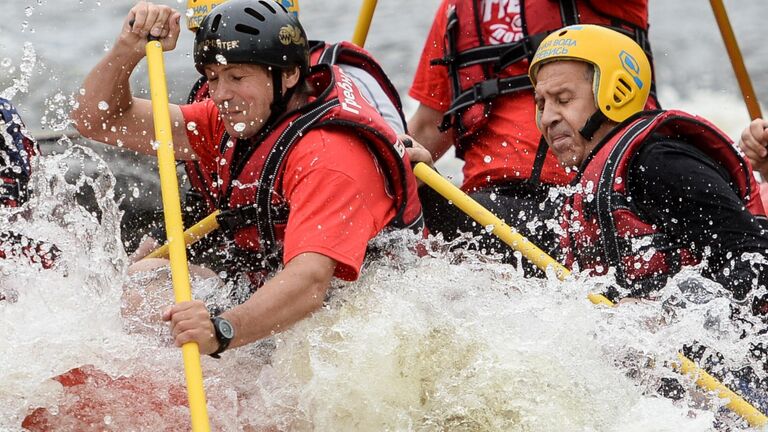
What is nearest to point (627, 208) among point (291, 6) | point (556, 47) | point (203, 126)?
point (556, 47)

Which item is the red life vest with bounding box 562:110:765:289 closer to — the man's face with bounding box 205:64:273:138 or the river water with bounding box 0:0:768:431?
the river water with bounding box 0:0:768:431

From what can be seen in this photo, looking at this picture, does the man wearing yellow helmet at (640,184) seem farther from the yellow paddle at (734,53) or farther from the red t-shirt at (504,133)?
the yellow paddle at (734,53)

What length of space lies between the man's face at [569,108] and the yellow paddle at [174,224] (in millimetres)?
1394

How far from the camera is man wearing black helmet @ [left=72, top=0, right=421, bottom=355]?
135 inches

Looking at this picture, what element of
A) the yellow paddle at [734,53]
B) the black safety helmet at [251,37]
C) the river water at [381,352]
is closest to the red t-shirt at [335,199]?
the river water at [381,352]

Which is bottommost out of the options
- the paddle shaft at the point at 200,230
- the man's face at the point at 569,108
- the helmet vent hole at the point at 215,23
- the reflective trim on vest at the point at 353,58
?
the man's face at the point at 569,108

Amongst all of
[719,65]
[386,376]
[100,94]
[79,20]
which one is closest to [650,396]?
[386,376]

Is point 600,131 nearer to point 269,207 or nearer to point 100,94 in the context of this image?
point 269,207

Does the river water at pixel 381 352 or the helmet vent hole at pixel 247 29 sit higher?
the helmet vent hole at pixel 247 29

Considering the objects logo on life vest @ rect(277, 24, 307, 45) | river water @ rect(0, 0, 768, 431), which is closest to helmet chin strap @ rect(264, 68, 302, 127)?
logo on life vest @ rect(277, 24, 307, 45)

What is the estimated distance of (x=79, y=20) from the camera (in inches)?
403

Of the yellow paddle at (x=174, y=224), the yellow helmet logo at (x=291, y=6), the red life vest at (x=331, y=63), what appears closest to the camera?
the yellow paddle at (x=174, y=224)

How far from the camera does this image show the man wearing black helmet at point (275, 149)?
3424 mm

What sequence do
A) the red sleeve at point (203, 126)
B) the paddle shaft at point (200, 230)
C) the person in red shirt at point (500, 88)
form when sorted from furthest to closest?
the person in red shirt at point (500, 88)
the paddle shaft at point (200, 230)
the red sleeve at point (203, 126)
